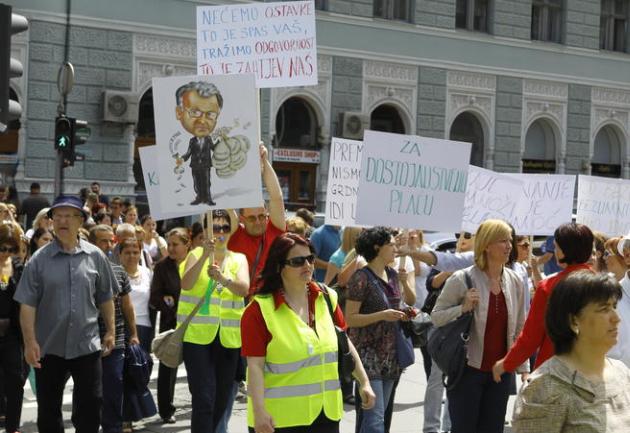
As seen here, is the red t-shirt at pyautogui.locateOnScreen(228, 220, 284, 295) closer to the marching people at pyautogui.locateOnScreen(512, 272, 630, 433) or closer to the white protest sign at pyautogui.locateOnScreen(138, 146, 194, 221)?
the white protest sign at pyautogui.locateOnScreen(138, 146, 194, 221)

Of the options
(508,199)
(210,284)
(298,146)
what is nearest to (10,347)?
(210,284)

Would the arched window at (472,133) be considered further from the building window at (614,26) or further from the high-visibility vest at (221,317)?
the high-visibility vest at (221,317)

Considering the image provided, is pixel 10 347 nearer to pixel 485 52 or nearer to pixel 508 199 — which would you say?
pixel 508 199

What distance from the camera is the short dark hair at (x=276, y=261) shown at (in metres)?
5.58

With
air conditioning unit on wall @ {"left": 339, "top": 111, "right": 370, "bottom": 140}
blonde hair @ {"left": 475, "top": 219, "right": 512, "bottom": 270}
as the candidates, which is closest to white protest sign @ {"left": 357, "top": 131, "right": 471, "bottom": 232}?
blonde hair @ {"left": 475, "top": 219, "right": 512, "bottom": 270}

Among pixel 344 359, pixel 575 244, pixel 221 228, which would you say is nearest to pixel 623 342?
pixel 575 244

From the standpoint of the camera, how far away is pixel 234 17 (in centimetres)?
935

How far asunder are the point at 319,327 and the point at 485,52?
25278mm

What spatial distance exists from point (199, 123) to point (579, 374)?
395 cm

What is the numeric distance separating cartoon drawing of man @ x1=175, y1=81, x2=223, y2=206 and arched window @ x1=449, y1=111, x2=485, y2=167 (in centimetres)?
2320

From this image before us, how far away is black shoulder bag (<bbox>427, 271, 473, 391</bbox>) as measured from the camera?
6.80 m

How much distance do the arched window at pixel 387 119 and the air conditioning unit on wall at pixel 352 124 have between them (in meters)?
1.00

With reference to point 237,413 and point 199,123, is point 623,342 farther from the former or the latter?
point 237,413

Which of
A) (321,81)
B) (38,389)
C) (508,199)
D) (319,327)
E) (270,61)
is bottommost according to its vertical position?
(38,389)
